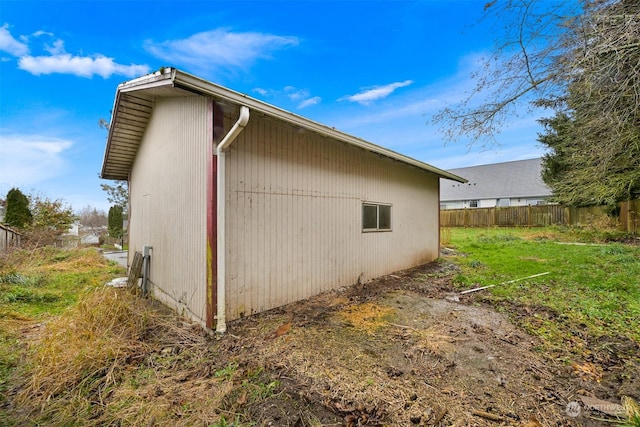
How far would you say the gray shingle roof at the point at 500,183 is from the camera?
2466 centimetres

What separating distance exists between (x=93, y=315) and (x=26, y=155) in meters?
12.0

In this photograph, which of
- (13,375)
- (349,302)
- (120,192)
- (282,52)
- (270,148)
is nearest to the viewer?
(13,375)

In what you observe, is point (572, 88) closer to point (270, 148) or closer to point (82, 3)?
point (270, 148)

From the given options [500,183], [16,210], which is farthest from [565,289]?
[500,183]

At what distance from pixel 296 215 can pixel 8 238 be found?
11096mm

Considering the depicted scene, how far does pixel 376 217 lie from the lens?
6535 mm

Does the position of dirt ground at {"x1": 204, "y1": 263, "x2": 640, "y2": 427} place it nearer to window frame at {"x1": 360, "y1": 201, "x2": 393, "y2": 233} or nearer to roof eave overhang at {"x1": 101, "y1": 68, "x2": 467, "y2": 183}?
window frame at {"x1": 360, "y1": 201, "x2": 393, "y2": 233}

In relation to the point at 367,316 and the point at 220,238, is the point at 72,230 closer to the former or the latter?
the point at 220,238

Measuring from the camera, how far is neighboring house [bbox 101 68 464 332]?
3.50 meters

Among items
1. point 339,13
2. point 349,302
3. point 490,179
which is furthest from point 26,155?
point 490,179

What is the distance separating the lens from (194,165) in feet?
12.8

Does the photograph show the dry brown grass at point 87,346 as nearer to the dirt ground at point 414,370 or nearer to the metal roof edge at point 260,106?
the dirt ground at point 414,370

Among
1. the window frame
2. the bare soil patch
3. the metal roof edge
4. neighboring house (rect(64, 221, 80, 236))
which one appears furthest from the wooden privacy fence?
the window frame

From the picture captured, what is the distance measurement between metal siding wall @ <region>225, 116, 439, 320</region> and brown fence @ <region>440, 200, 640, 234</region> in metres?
13.1
